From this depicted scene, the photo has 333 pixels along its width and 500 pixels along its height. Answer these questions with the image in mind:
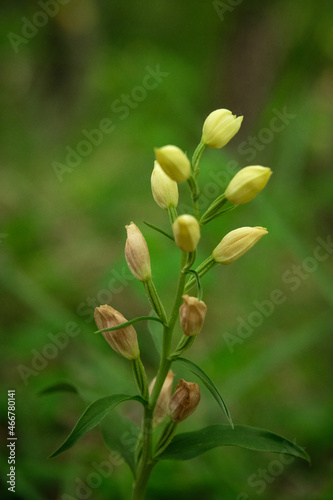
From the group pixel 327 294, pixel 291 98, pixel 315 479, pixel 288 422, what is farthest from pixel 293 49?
pixel 315 479

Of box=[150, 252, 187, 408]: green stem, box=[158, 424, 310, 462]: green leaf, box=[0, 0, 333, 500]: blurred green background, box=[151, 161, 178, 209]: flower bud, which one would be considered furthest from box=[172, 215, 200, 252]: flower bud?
box=[0, 0, 333, 500]: blurred green background

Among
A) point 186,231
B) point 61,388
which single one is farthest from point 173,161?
point 61,388

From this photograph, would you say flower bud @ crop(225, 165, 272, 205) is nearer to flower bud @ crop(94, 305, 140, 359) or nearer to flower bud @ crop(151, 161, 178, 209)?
flower bud @ crop(151, 161, 178, 209)

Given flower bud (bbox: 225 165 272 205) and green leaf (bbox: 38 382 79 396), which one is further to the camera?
green leaf (bbox: 38 382 79 396)

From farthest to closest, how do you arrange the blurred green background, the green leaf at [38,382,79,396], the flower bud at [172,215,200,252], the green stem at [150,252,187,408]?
1. the blurred green background
2. the green leaf at [38,382,79,396]
3. the green stem at [150,252,187,408]
4. the flower bud at [172,215,200,252]

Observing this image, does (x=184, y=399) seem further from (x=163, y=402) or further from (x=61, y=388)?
(x=61, y=388)

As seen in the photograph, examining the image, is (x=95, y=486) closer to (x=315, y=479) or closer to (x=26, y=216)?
(x=315, y=479)
